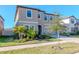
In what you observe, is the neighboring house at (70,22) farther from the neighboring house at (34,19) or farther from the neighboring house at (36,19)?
the neighboring house at (34,19)

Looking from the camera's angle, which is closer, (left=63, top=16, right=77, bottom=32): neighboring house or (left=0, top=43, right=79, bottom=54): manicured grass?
(left=0, top=43, right=79, bottom=54): manicured grass

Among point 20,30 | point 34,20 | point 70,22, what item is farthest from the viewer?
point 70,22

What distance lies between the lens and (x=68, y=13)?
4.47 meters

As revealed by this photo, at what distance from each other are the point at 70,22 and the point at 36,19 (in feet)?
2.53

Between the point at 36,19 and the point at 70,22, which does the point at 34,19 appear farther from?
the point at 70,22

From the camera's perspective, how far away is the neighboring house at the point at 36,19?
4387 mm

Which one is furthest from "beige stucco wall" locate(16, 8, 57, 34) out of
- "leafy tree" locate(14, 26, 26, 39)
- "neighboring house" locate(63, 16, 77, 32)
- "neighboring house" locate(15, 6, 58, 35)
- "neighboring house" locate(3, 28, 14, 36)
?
"neighboring house" locate(63, 16, 77, 32)

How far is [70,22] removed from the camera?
4645mm

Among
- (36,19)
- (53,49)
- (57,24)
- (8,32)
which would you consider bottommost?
(53,49)

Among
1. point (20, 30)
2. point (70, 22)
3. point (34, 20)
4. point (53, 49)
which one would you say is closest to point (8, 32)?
point (20, 30)

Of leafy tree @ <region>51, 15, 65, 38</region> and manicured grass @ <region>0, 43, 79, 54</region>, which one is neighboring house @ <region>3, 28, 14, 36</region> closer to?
manicured grass @ <region>0, 43, 79, 54</region>

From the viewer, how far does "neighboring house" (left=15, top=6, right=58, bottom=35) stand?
4387 millimetres

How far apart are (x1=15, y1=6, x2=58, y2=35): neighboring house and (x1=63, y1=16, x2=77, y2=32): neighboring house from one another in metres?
0.36
